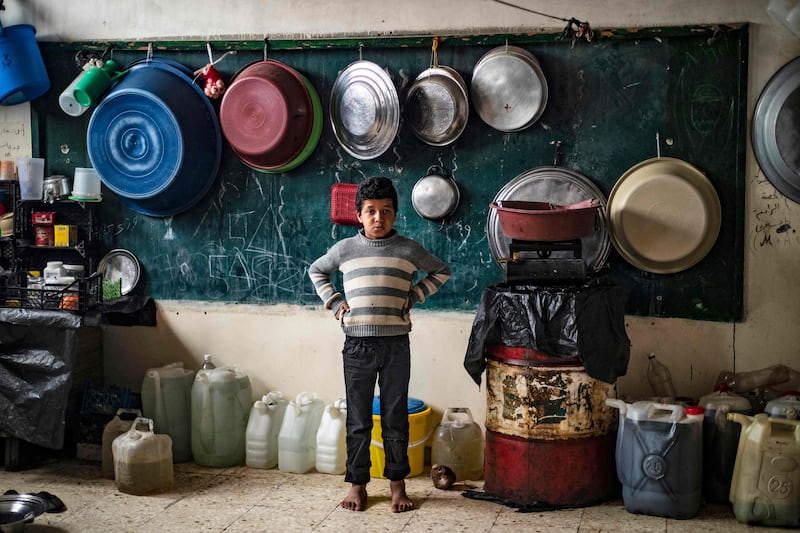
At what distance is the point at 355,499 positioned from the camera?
181 inches

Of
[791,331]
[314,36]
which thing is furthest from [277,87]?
[791,331]

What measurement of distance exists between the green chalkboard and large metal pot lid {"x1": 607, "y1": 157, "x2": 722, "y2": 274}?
7 cm

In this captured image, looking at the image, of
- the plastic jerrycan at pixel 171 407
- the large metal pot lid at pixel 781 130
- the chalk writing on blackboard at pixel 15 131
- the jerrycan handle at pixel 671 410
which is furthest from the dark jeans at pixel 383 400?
the chalk writing on blackboard at pixel 15 131

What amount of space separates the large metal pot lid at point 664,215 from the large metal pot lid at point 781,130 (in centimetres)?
32

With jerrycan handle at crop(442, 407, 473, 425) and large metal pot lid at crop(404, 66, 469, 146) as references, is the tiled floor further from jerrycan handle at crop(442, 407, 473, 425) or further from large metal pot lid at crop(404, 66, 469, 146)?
large metal pot lid at crop(404, 66, 469, 146)

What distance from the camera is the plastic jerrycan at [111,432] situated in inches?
202

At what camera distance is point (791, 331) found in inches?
191

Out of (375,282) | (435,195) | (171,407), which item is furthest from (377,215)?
(171,407)

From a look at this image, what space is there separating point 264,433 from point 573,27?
112 inches

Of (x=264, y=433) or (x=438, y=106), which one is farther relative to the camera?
(x=264, y=433)

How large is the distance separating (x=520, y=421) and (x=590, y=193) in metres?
1.31

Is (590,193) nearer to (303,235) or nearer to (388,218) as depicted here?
(388,218)

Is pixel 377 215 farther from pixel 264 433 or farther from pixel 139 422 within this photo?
pixel 139 422

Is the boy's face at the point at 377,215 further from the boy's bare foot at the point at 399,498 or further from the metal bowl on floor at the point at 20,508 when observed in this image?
the metal bowl on floor at the point at 20,508
